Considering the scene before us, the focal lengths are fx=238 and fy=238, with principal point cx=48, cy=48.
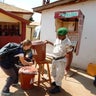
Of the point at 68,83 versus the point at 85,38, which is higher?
the point at 85,38

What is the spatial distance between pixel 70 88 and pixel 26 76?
1445 millimetres

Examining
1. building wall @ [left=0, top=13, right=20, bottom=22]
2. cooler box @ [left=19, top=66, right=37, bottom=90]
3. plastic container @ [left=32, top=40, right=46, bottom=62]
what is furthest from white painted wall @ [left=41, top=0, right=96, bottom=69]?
building wall @ [left=0, top=13, right=20, bottom=22]

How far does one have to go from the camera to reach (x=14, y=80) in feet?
20.6

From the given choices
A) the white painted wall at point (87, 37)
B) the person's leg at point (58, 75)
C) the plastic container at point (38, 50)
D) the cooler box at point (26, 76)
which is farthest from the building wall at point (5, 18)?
the person's leg at point (58, 75)

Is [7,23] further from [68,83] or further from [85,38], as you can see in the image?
[68,83]

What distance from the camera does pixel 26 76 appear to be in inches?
255

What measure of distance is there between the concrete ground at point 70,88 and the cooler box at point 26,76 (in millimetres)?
146

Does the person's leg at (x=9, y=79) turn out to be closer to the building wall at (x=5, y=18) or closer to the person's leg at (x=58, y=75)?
the person's leg at (x=58, y=75)

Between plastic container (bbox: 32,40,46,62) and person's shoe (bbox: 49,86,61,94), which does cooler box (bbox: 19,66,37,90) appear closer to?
plastic container (bbox: 32,40,46,62)

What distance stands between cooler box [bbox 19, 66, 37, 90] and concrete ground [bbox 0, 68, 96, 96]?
0.15 metres

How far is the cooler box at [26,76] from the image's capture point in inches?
254

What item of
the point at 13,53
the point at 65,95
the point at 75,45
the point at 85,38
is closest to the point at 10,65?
the point at 13,53

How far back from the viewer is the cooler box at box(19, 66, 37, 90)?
6.44 m

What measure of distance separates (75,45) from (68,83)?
5.85ft
